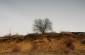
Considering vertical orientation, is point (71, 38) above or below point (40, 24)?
below

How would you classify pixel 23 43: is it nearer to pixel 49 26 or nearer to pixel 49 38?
pixel 49 38

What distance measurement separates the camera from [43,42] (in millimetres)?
41844

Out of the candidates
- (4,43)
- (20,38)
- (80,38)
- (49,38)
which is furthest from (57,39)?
(4,43)

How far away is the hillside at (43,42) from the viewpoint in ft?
130

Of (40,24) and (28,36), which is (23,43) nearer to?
(28,36)

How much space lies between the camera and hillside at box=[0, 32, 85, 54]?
3962 centimetres

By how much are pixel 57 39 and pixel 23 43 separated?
22.8 ft

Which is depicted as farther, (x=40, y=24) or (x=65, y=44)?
(x=40, y=24)

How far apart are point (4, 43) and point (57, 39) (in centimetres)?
1098

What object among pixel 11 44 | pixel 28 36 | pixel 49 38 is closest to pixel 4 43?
pixel 11 44

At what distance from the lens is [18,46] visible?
4088 centimetres

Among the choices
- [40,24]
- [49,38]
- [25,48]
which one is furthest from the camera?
[40,24]

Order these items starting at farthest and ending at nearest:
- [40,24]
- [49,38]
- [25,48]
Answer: [40,24] → [49,38] → [25,48]

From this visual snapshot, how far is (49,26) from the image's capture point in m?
54.8
